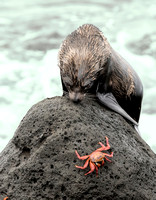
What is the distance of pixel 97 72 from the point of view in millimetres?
8523

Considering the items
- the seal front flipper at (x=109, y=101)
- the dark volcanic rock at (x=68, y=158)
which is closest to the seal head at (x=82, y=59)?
the dark volcanic rock at (x=68, y=158)

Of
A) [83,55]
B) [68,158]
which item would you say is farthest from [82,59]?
[68,158]

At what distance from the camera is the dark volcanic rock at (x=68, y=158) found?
25.0 feet

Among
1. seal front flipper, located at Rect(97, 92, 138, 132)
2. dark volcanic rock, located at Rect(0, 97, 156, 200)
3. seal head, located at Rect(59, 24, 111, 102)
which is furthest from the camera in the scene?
seal front flipper, located at Rect(97, 92, 138, 132)

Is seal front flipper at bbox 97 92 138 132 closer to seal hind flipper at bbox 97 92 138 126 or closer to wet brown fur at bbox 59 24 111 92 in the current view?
seal hind flipper at bbox 97 92 138 126

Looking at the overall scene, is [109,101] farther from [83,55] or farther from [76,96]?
[83,55]

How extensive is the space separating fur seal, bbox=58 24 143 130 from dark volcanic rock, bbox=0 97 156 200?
374 mm

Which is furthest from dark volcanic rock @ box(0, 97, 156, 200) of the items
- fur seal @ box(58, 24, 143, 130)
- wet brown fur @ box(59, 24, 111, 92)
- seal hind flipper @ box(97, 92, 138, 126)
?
wet brown fur @ box(59, 24, 111, 92)

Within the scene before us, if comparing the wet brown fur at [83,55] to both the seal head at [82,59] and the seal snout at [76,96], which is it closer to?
the seal head at [82,59]

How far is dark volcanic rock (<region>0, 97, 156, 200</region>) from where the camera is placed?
7.61 metres

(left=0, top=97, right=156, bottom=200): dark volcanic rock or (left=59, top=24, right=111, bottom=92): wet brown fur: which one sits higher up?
(left=59, top=24, right=111, bottom=92): wet brown fur

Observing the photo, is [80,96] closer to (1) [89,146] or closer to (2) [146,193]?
(1) [89,146]

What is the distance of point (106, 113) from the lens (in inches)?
348

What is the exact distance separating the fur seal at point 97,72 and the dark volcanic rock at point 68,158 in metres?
0.37
